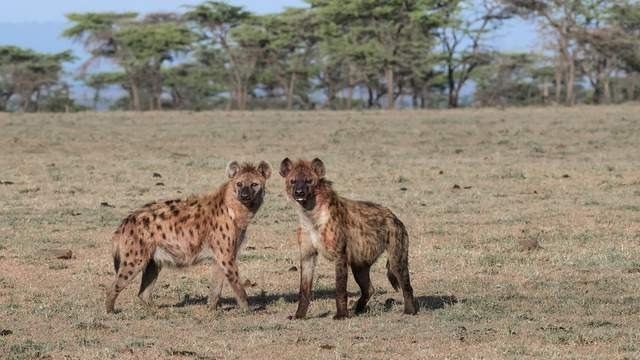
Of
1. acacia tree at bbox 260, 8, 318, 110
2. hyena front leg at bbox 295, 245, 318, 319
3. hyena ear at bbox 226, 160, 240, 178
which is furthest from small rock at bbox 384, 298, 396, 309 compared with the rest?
acacia tree at bbox 260, 8, 318, 110

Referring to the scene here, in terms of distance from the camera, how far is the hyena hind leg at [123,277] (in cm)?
800

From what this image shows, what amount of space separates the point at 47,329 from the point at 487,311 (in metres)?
2.75

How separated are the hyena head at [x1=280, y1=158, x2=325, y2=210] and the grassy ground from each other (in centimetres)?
76

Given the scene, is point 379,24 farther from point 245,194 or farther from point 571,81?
point 245,194

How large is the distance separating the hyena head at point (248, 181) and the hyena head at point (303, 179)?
0.36m

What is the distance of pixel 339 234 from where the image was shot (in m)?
7.61

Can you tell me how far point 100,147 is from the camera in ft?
74.6

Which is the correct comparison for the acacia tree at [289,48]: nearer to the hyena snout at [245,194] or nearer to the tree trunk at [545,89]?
the tree trunk at [545,89]

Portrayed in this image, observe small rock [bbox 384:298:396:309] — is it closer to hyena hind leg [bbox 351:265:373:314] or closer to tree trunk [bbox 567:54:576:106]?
hyena hind leg [bbox 351:265:373:314]

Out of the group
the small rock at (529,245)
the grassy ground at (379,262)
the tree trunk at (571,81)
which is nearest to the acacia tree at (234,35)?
the tree trunk at (571,81)

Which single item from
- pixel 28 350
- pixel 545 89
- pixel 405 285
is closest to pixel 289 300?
pixel 405 285

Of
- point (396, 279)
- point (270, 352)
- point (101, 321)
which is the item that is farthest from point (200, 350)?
point (396, 279)

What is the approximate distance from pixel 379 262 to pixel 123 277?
2.80 metres

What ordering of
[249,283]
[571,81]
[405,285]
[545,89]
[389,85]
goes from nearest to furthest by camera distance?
[405,285], [249,283], [571,81], [389,85], [545,89]
